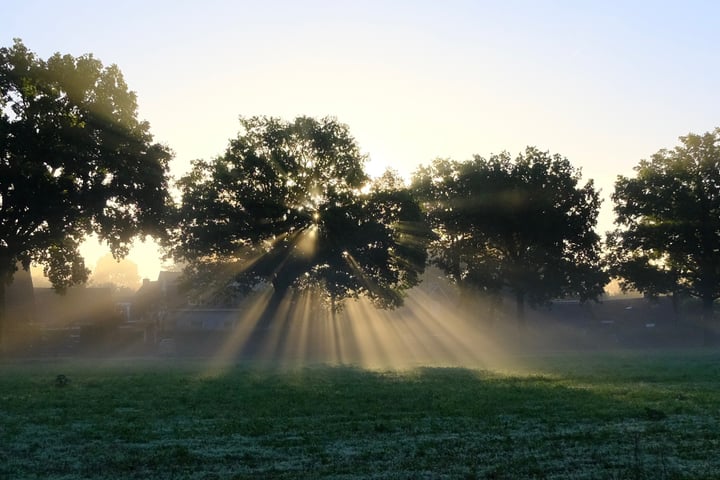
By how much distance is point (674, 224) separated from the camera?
259 feet

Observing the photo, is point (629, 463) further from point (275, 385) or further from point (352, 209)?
point (352, 209)

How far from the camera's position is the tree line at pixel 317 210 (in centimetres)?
5450

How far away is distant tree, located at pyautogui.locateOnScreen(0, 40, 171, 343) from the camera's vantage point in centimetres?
5238

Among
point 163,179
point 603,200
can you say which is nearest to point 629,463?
point 163,179

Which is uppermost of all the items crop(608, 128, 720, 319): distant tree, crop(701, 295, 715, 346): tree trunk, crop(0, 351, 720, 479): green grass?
crop(608, 128, 720, 319): distant tree

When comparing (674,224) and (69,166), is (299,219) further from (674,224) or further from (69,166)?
(674,224)

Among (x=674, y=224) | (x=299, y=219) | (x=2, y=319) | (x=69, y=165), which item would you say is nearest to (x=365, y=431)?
(x=69, y=165)

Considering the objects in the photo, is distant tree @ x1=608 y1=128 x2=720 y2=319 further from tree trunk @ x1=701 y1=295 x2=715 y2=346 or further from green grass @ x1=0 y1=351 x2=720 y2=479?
green grass @ x1=0 y1=351 x2=720 y2=479

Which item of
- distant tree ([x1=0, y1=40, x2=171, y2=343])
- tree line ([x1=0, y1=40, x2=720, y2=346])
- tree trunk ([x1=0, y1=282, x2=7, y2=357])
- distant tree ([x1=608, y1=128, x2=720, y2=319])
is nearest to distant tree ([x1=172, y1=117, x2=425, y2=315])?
tree line ([x1=0, y1=40, x2=720, y2=346])

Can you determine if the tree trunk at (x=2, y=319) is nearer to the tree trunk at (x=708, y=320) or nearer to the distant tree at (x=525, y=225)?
the distant tree at (x=525, y=225)

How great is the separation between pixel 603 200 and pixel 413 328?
27.5m

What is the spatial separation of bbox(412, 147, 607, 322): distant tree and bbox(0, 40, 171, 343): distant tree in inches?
1534

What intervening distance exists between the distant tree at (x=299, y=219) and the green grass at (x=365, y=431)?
46.0m

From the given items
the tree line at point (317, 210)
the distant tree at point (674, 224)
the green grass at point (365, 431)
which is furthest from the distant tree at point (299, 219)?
the green grass at point (365, 431)
